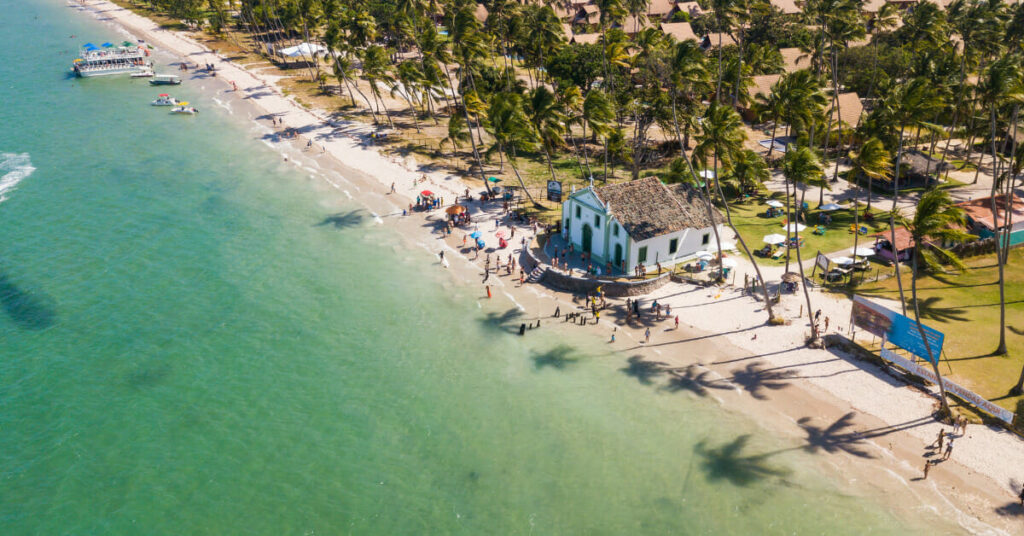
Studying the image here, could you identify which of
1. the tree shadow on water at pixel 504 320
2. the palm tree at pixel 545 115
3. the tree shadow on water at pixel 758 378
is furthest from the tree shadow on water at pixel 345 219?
the tree shadow on water at pixel 758 378

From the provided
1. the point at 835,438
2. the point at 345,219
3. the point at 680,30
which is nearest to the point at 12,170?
the point at 345,219

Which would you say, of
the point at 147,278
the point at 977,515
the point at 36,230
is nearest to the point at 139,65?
the point at 36,230

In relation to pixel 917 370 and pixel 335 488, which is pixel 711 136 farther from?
pixel 335 488

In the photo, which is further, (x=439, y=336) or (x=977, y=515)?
(x=439, y=336)

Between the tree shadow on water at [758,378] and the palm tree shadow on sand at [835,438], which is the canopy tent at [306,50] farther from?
the palm tree shadow on sand at [835,438]

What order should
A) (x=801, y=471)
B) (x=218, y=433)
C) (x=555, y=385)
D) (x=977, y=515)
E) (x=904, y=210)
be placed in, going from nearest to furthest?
(x=977, y=515) < (x=801, y=471) < (x=218, y=433) < (x=555, y=385) < (x=904, y=210)

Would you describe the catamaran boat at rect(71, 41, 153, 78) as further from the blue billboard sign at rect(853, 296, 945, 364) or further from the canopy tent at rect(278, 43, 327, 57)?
the blue billboard sign at rect(853, 296, 945, 364)

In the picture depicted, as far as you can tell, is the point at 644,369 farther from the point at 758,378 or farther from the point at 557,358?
the point at 758,378
